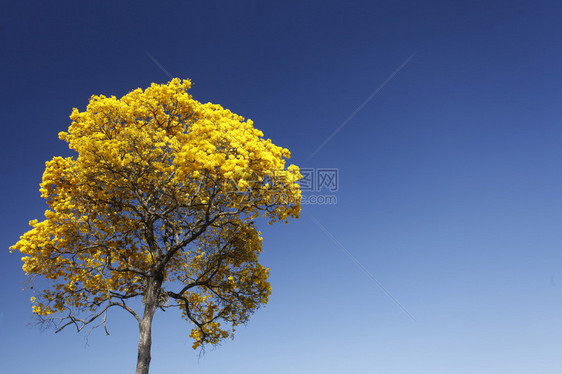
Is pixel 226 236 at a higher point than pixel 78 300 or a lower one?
higher

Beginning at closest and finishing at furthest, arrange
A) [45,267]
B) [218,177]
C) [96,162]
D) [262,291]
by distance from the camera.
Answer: [218,177] → [96,162] → [45,267] → [262,291]

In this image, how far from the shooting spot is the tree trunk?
14.2 metres

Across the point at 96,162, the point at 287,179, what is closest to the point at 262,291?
the point at 287,179

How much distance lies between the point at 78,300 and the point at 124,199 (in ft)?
14.0

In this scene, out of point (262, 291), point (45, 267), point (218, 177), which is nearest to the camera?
point (218, 177)

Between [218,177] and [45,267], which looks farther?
[45,267]

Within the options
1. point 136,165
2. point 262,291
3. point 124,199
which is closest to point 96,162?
point 136,165

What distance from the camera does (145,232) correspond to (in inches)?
646

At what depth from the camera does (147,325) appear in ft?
48.5

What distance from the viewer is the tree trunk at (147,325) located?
1417 cm

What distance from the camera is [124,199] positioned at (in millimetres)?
16391

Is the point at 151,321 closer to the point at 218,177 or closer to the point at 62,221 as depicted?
the point at 62,221

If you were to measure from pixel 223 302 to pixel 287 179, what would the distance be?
681cm

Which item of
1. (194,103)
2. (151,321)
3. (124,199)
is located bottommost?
(151,321)
